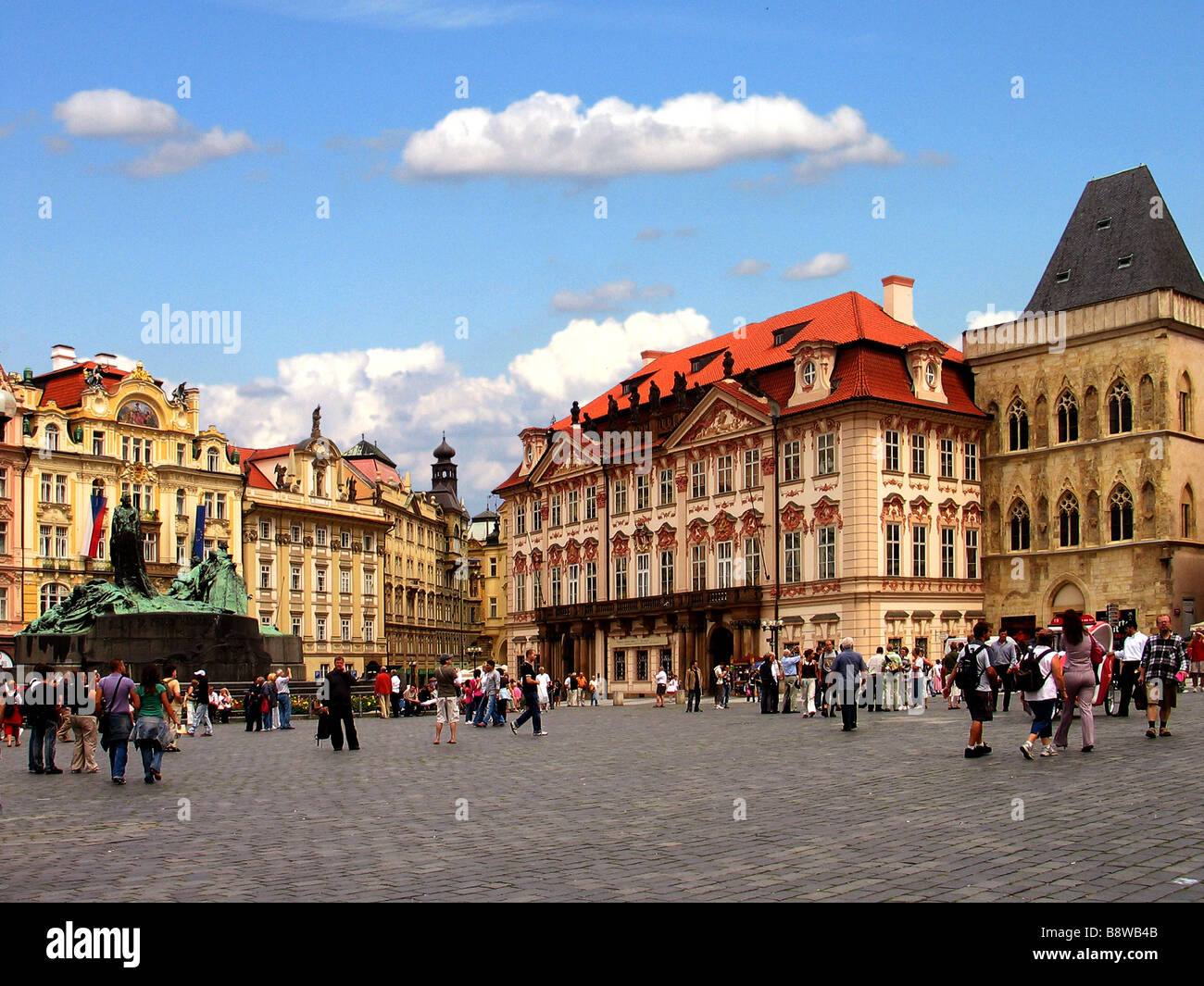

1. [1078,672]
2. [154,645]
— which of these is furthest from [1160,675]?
[154,645]

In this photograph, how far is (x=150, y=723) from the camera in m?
18.9

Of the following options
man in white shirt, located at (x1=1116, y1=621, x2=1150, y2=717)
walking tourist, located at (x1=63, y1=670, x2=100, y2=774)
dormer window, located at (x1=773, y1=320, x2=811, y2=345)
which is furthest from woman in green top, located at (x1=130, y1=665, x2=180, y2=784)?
dormer window, located at (x1=773, y1=320, x2=811, y2=345)

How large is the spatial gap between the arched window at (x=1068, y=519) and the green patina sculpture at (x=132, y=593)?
30.0m

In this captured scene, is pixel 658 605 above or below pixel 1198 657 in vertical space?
above

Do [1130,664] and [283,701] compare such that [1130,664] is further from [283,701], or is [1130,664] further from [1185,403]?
[1185,403]

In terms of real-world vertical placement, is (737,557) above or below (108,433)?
below

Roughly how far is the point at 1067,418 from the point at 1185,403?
13.9 ft

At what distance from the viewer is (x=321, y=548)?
91.4 meters

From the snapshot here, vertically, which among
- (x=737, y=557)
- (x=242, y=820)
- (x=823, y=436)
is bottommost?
(x=242, y=820)

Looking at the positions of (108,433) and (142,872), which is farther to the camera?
(108,433)
